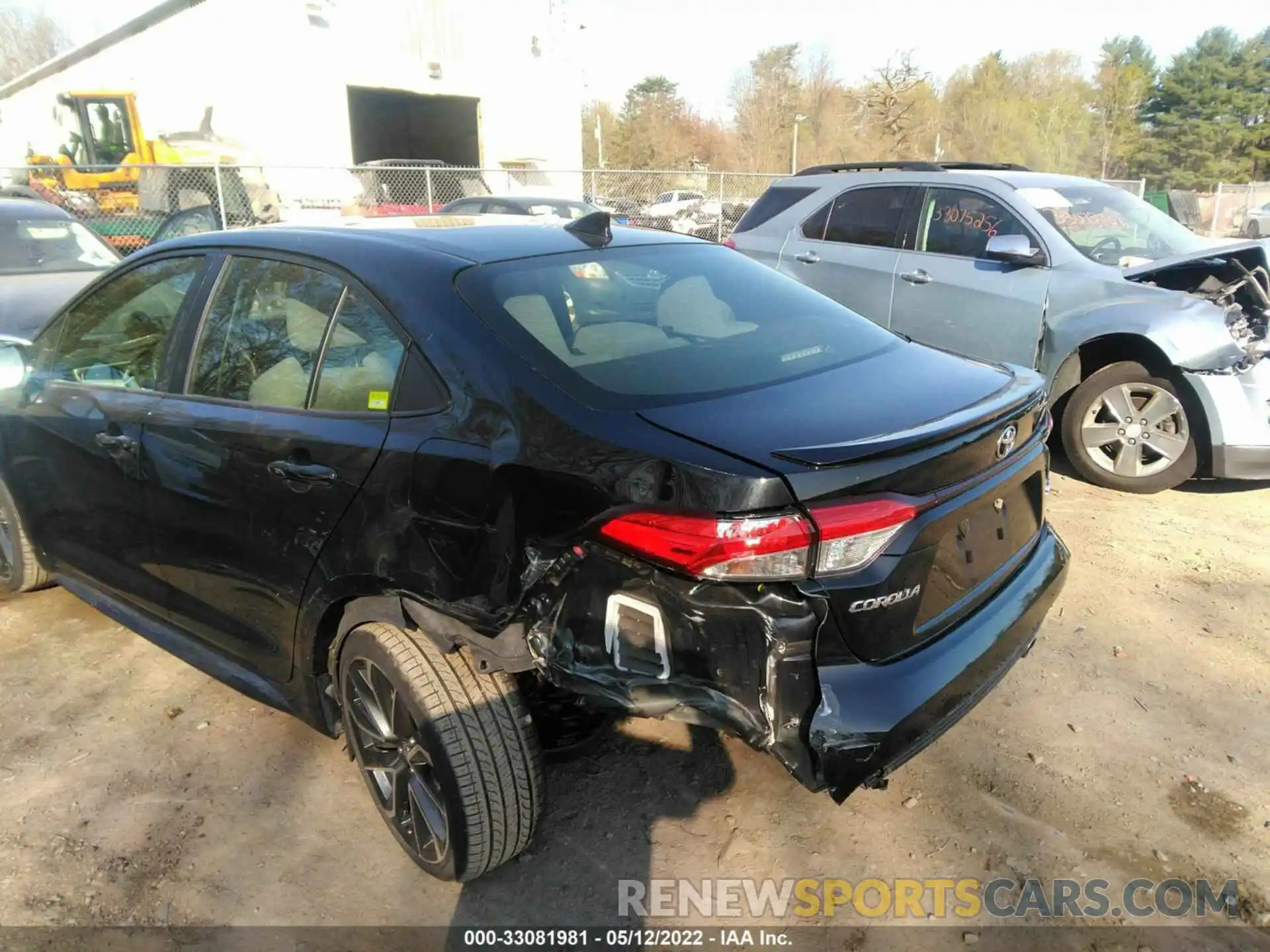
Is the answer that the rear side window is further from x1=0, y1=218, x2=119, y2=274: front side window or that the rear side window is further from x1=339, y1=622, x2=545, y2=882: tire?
x1=339, y1=622, x2=545, y2=882: tire

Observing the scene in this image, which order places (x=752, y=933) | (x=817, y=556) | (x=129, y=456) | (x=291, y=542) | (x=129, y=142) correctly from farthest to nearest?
1. (x=129, y=142)
2. (x=129, y=456)
3. (x=291, y=542)
4. (x=752, y=933)
5. (x=817, y=556)

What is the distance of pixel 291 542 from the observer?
2.46 meters

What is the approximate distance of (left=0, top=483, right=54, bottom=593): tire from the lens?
379 centimetres

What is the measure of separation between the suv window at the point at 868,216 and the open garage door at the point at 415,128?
21.9 metres

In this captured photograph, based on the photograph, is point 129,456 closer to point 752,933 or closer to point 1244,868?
point 752,933

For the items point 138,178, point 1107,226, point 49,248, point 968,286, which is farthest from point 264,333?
point 138,178

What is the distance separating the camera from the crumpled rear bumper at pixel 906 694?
1.88 m

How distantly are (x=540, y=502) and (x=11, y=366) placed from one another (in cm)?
276

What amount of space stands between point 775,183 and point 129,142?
20301 millimetres

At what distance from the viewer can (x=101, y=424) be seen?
122 inches

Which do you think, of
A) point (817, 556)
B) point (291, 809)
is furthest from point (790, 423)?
point (291, 809)

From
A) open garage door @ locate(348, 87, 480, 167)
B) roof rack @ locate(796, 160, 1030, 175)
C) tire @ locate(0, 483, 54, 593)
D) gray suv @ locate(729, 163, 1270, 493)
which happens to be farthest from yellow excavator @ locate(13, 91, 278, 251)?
gray suv @ locate(729, 163, 1270, 493)

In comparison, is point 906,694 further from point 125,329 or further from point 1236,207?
point 1236,207

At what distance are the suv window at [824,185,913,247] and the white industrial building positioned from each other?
14964 millimetres
